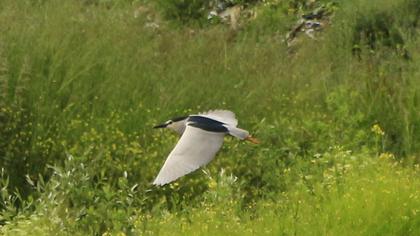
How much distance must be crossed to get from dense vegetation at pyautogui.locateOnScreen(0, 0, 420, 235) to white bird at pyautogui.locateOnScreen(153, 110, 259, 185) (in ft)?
1.11

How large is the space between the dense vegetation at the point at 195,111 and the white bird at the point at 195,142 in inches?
13.3

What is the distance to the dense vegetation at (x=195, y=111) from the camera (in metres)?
6.12

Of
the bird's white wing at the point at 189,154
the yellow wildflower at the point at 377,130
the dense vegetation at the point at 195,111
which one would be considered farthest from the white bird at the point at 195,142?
the yellow wildflower at the point at 377,130

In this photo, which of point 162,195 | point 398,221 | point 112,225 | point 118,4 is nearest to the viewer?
point 398,221

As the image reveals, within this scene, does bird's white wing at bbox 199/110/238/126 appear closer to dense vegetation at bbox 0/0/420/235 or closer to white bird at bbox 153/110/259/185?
white bird at bbox 153/110/259/185

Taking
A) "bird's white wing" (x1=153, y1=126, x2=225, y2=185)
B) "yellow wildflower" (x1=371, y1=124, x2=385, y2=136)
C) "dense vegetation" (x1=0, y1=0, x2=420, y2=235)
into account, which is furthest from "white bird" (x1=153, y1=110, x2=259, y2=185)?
"yellow wildflower" (x1=371, y1=124, x2=385, y2=136)

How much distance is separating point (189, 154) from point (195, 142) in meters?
0.14

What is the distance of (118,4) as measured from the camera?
1236 centimetres

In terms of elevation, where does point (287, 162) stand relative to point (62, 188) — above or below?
below

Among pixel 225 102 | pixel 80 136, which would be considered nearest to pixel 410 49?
pixel 225 102

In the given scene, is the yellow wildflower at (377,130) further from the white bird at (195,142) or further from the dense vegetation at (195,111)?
the white bird at (195,142)

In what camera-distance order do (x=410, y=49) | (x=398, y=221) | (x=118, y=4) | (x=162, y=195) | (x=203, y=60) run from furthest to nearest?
(x=118, y=4) → (x=203, y=60) → (x=410, y=49) → (x=162, y=195) → (x=398, y=221)

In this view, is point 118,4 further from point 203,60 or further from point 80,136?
point 80,136

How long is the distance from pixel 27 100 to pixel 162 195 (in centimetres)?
121
